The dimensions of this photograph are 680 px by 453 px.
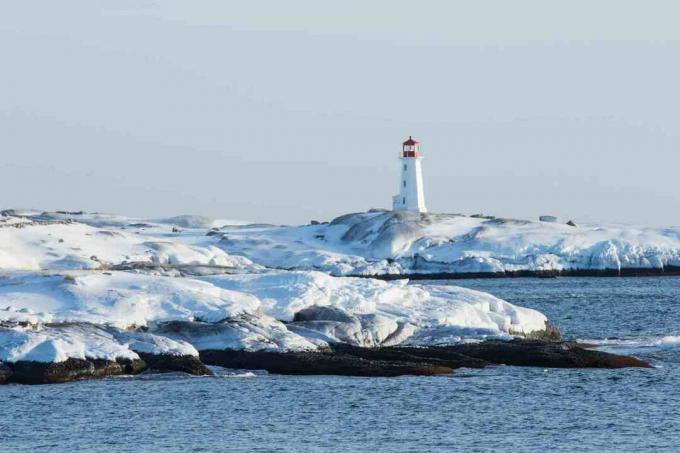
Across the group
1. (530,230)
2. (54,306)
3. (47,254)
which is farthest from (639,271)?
(54,306)

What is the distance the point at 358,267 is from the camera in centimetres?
11112

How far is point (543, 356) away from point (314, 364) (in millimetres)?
7439

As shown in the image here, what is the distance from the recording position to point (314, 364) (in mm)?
42125

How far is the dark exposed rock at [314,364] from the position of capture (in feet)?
137

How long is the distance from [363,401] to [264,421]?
12.4 ft

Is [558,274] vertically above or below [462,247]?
below

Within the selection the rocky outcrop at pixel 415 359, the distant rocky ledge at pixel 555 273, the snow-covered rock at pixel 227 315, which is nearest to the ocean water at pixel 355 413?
the rocky outcrop at pixel 415 359

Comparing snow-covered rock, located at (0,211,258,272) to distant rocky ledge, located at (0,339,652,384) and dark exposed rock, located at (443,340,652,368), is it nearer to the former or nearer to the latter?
distant rocky ledge, located at (0,339,652,384)

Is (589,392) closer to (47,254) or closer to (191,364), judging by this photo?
(191,364)

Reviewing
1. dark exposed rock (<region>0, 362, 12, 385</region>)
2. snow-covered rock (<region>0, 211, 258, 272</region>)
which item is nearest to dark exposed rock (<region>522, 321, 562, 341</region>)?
dark exposed rock (<region>0, 362, 12, 385</region>)

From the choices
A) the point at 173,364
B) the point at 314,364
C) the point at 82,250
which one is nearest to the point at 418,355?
the point at 314,364

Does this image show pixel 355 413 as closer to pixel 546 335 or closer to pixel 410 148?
pixel 546 335

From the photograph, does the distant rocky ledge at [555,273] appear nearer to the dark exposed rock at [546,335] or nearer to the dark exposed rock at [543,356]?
the dark exposed rock at [546,335]

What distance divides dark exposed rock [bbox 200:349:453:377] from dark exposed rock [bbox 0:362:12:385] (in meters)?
6.13
